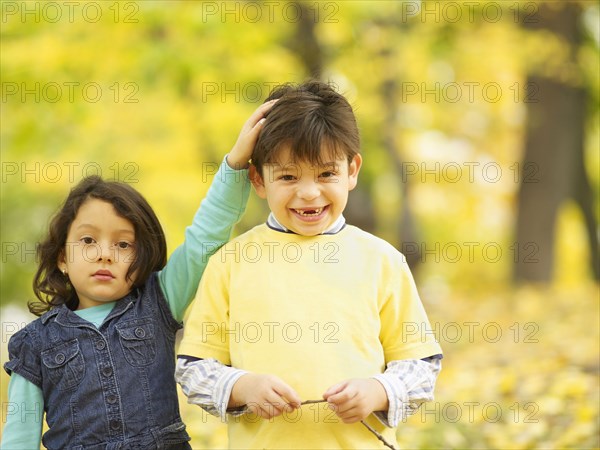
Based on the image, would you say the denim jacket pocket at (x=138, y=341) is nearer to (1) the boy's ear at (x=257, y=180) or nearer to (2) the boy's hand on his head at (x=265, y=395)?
(2) the boy's hand on his head at (x=265, y=395)

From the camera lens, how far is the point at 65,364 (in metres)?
2.50

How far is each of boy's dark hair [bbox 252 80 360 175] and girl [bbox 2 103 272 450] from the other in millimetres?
70

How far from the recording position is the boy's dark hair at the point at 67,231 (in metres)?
2.62

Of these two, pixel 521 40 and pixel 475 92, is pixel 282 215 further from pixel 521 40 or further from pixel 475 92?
pixel 475 92

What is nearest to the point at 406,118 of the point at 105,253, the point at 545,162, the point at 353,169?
the point at 545,162

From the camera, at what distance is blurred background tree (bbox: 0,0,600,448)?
5.36m

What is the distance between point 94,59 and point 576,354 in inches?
173

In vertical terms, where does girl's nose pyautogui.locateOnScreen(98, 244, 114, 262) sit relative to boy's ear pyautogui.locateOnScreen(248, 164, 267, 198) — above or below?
below

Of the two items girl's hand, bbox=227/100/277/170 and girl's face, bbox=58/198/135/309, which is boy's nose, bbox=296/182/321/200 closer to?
girl's hand, bbox=227/100/277/170

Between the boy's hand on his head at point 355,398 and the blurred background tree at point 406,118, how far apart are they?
215 centimetres

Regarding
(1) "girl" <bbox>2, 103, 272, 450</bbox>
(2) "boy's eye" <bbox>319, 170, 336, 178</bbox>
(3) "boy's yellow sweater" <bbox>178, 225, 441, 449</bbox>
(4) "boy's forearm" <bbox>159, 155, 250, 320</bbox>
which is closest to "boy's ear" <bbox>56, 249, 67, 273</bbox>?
(1) "girl" <bbox>2, 103, 272, 450</bbox>

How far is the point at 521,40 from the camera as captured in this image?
9.17m

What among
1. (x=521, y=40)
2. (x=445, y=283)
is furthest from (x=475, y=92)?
(x=445, y=283)

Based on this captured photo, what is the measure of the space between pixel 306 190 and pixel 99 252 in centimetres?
70
